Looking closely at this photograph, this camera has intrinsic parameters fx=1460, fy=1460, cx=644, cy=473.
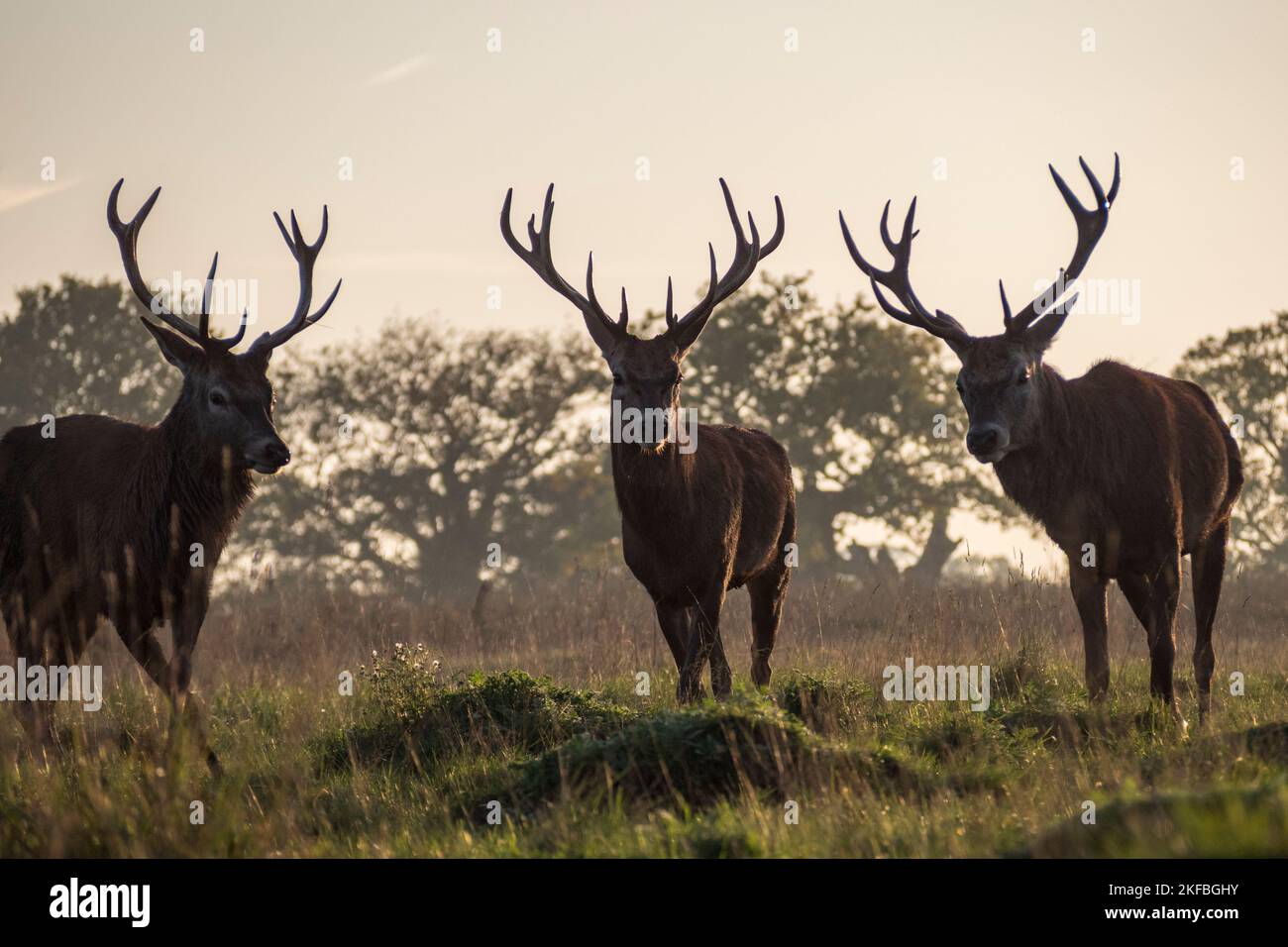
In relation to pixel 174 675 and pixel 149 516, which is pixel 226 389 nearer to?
pixel 149 516

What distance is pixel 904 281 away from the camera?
958 centimetres

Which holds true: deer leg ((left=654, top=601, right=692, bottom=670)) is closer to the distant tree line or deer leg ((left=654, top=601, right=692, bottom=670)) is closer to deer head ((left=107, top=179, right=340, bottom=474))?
deer head ((left=107, top=179, right=340, bottom=474))

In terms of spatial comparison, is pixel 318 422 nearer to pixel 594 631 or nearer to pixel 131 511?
pixel 594 631

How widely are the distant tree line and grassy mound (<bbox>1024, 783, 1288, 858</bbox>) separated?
3285cm

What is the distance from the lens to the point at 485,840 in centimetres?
551

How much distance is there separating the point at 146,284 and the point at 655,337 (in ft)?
10.5

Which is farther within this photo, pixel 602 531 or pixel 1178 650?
pixel 602 531

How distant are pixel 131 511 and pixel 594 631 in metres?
5.11

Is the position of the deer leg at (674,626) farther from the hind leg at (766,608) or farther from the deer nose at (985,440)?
the deer nose at (985,440)

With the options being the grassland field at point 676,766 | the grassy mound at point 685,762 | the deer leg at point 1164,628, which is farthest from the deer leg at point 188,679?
the deer leg at point 1164,628

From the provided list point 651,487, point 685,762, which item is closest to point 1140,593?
point 651,487

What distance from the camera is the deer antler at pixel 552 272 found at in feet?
29.9
